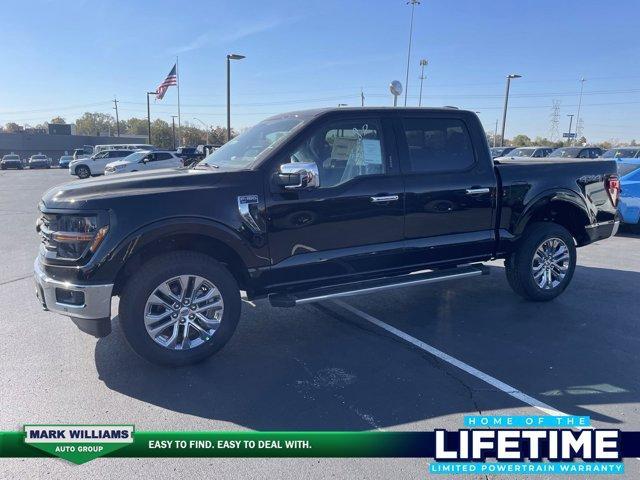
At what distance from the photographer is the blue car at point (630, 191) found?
923cm

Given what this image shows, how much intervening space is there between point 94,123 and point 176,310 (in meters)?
129

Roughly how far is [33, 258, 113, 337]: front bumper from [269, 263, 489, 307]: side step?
1.31 meters

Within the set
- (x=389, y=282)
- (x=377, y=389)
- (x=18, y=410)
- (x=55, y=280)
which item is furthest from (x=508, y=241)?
(x=18, y=410)

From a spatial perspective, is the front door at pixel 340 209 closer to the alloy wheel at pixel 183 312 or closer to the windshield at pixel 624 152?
the alloy wheel at pixel 183 312

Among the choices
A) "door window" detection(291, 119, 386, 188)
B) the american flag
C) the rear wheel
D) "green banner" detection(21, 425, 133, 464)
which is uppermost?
the american flag

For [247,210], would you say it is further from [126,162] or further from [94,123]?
[94,123]

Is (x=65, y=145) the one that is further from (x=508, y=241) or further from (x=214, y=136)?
(x=508, y=241)

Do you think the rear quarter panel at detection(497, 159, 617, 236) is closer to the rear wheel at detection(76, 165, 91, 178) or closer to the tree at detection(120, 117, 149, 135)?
the rear wheel at detection(76, 165, 91, 178)

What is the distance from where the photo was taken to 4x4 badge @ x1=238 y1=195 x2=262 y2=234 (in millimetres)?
3783

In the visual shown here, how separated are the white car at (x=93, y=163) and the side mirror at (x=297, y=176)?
3064cm

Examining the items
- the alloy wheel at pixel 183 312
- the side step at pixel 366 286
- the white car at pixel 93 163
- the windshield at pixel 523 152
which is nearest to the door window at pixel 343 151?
the side step at pixel 366 286

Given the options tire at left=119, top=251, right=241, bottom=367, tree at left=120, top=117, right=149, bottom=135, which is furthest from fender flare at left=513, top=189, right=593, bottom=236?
tree at left=120, top=117, right=149, bottom=135

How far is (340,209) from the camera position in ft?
13.5

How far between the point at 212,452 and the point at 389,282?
228 cm
